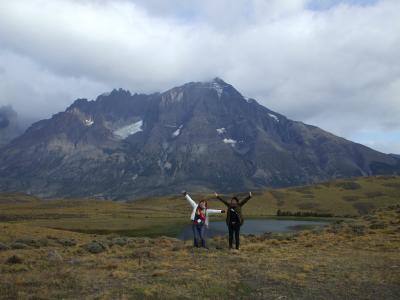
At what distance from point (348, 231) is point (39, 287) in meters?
30.8

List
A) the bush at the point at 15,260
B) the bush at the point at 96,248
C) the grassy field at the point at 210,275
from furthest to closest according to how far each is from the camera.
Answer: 1. the bush at the point at 96,248
2. the bush at the point at 15,260
3. the grassy field at the point at 210,275

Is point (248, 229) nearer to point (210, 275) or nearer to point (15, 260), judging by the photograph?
point (15, 260)

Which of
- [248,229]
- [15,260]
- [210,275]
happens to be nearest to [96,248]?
[15,260]

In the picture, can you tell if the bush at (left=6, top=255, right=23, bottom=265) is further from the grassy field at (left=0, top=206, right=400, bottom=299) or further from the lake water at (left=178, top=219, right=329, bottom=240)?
the lake water at (left=178, top=219, right=329, bottom=240)

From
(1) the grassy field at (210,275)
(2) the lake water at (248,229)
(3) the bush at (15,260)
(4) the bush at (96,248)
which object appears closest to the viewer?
(1) the grassy field at (210,275)

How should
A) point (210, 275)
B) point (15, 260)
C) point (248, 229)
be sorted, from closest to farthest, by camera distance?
point (210, 275) → point (15, 260) → point (248, 229)

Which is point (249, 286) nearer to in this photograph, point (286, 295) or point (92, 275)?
point (286, 295)

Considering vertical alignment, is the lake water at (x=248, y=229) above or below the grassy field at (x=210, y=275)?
below

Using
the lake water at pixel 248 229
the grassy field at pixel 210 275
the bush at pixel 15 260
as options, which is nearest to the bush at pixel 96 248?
the grassy field at pixel 210 275

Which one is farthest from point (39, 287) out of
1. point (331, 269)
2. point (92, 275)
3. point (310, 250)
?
point (310, 250)

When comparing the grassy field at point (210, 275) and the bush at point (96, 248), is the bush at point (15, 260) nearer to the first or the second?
the grassy field at point (210, 275)

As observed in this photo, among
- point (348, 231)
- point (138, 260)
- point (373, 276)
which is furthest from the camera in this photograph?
point (348, 231)

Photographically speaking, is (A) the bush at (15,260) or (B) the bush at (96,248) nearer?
(A) the bush at (15,260)

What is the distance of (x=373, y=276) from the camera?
61.1ft
